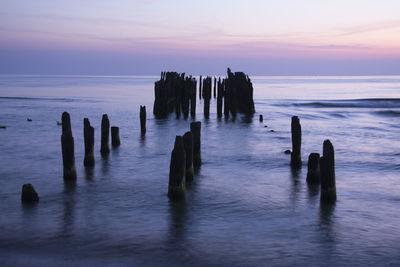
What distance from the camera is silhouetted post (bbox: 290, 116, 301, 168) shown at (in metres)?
12.9

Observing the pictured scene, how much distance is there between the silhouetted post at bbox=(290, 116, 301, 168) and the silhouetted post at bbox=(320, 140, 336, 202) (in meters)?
3.17

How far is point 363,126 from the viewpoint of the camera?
28.1 m

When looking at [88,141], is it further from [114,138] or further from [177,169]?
[114,138]

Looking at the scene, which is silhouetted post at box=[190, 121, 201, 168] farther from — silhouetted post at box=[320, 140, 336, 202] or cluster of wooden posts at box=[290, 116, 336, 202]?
silhouetted post at box=[320, 140, 336, 202]

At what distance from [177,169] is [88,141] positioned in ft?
15.3

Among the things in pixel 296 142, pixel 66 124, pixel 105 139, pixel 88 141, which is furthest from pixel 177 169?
pixel 105 139

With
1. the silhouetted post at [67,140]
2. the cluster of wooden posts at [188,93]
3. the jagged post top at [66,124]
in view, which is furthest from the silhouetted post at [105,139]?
the cluster of wooden posts at [188,93]

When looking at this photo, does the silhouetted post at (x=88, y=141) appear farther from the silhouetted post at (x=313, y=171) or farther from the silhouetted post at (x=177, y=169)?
Answer: the silhouetted post at (x=313, y=171)

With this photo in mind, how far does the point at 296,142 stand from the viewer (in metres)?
13.1

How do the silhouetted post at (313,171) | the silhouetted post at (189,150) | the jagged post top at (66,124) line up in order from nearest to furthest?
the silhouetted post at (189,150) < the jagged post top at (66,124) < the silhouetted post at (313,171)

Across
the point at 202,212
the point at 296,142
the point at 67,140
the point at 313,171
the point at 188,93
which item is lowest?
the point at 202,212

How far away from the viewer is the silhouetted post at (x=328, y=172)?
29.8 feet

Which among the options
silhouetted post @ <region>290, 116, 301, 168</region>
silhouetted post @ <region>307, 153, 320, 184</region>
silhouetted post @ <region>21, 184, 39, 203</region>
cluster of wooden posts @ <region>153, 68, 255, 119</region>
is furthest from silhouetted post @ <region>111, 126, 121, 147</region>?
cluster of wooden posts @ <region>153, 68, 255, 119</region>

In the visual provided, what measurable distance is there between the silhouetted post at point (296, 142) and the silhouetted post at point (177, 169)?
439 cm
